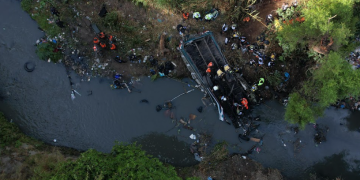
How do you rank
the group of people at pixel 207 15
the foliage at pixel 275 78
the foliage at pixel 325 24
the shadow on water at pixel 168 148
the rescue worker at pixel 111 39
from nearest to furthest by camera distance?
the foliage at pixel 325 24 → the group of people at pixel 207 15 → the foliage at pixel 275 78 → the rescue worker at pixel 111 39 → the shadow on water at pixel 168 148

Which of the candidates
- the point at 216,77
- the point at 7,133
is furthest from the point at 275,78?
the point at 7,133

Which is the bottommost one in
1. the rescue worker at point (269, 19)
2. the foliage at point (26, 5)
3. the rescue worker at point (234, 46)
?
the rescue worker at point (234, 46)

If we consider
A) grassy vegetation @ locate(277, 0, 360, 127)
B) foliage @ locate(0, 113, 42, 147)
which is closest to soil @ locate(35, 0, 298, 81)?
grassy vegetation @ locate(277, 0, 360, 127)

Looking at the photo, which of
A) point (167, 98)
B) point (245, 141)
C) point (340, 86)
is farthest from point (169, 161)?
point (340, 86)

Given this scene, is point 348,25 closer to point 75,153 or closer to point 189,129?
point 189,129

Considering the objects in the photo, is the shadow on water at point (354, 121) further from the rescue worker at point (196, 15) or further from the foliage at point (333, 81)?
the rescue worker at point (196, 15)

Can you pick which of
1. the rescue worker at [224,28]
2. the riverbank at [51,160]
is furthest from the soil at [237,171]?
the rescue worker at [224,28]
